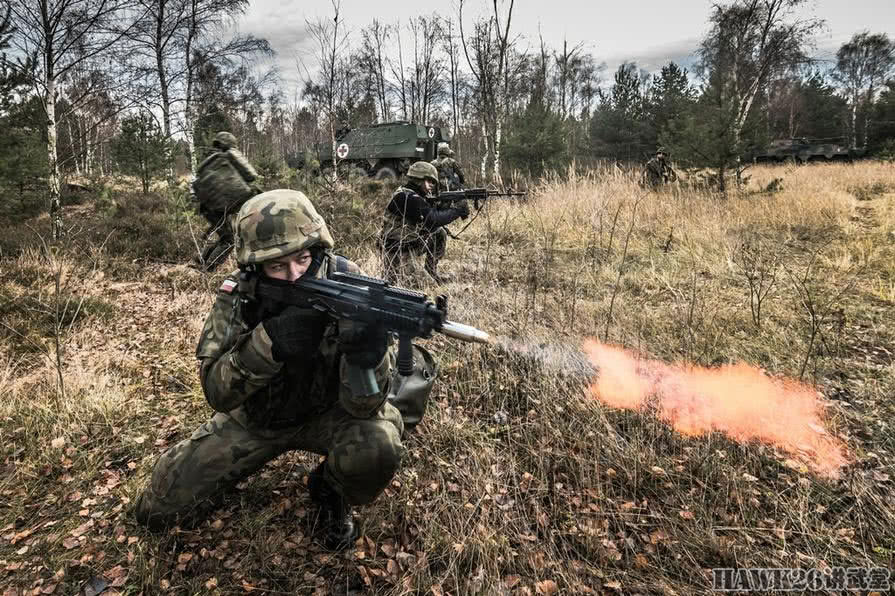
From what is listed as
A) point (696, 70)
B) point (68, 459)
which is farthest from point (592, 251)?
point (696, 70)

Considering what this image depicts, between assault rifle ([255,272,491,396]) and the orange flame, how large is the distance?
161 cm

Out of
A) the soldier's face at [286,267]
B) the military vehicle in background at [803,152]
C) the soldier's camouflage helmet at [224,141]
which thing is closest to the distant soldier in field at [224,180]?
the soldier's camouflage helmet at [224,141]

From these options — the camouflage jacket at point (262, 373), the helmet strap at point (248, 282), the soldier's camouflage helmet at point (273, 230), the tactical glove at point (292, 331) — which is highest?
the soldier's camouflage helmet at point (273, 230)

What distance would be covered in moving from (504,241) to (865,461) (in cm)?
541

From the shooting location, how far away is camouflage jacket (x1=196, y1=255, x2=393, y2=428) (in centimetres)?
182

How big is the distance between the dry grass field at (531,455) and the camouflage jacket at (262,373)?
1.99 ft

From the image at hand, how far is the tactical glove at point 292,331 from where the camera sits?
1.78 meters

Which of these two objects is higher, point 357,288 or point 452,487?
point 357,288

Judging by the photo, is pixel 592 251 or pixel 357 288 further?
pixel 592 251

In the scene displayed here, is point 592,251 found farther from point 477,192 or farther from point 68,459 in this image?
point 68,459

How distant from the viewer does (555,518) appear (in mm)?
2182

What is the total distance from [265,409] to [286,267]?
2.22 feet

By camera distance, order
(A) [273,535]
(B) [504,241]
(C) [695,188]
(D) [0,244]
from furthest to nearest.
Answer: (C) [695,188]
(B) [504,241]
(D) [0,244]
(A) [273,535]

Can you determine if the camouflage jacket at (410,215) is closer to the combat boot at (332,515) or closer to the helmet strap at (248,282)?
the helmet strap at (248,282)
